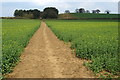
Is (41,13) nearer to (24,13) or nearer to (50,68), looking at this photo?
(24,13)

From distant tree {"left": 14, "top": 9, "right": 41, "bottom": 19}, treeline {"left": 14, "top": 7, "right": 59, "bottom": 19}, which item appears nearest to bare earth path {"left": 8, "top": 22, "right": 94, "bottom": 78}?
treeline {"left": 14, "top": 7, "right": 59, "bottom": 19}

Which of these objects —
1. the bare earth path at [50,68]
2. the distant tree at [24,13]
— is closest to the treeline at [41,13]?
the distant tree at [24,13]

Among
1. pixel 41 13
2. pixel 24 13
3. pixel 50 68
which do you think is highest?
pixel 24 13

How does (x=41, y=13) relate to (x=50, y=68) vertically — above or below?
above

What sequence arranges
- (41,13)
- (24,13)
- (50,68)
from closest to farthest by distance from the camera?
(50,68) < (41,13) < (24,13)

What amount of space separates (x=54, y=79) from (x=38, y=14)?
470ft

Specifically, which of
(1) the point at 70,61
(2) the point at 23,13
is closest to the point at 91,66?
(1) the point at 70,61

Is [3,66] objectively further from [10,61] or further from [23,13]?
[23,13]

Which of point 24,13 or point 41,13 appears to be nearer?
point 41,13

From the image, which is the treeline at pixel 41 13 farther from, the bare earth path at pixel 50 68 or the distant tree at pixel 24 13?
A: the bare earth path at pixel 50 68

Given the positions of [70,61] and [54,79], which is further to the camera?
[70,61]

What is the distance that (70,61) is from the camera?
1190cm

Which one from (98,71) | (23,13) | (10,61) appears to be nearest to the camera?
(98,71)

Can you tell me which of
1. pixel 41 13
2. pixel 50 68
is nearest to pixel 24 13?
pixel 41 13
